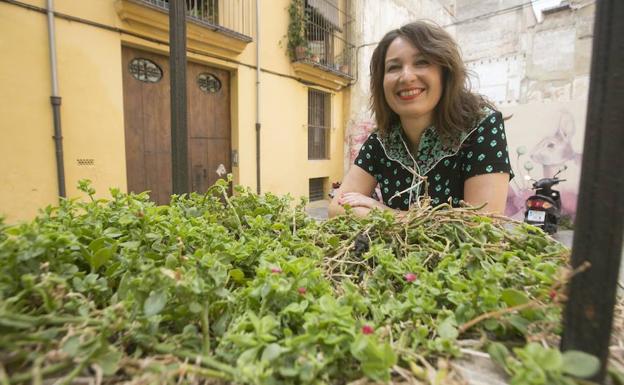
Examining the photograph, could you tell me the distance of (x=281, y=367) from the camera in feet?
1.11

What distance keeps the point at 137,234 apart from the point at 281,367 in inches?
16.4

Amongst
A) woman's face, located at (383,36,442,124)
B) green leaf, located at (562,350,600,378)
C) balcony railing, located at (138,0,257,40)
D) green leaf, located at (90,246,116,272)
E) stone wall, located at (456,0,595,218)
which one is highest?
stone wall, located at (456,0,595,218)

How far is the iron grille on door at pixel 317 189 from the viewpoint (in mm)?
7655

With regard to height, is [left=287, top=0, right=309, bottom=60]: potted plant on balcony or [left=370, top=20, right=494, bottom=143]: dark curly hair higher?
[left=287, top=0, right=309, bottom=60]: potted plant on balcony

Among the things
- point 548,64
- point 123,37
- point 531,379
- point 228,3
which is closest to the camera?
point 531,379

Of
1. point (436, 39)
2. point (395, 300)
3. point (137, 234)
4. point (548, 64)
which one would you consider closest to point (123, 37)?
point (436, 39)

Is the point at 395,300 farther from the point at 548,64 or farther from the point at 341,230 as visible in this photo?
the point at 548,64

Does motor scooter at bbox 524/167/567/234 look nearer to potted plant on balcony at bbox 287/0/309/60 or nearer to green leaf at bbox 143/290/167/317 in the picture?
potted plant on balcony at bbox 287/0/309/60

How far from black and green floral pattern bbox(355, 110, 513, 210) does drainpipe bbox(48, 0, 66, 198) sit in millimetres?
3580

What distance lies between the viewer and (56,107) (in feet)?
11.7

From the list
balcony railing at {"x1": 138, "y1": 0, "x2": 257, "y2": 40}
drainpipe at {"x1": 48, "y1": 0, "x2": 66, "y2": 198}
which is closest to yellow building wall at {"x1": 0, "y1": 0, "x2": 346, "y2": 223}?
drainpipe at {"x1": 48, "y1": 0, "x2": 66, "y2": 198}

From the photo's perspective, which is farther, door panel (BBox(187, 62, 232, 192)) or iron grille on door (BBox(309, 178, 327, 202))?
iron grille on door (BBox(309, 178, 327, 202))

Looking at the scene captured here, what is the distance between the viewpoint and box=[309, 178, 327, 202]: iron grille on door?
7.65 m

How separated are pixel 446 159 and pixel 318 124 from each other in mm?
6426
